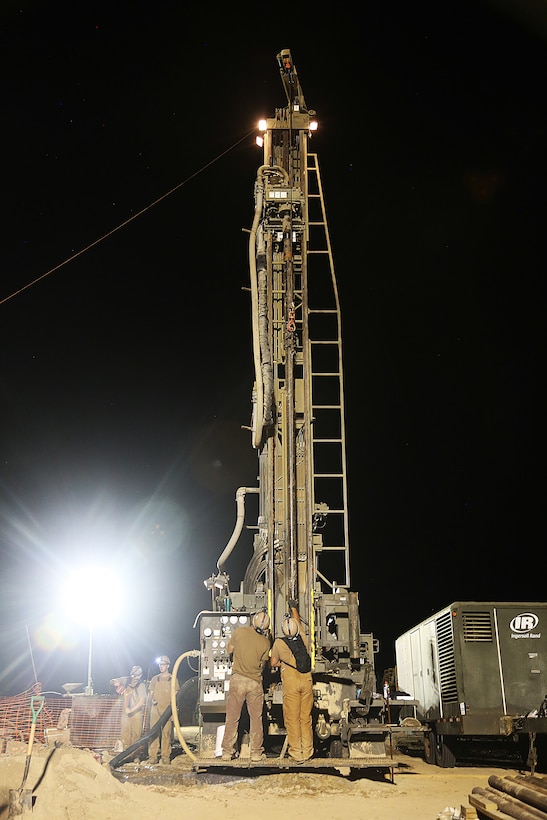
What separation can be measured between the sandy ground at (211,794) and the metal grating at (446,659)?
2.82 m

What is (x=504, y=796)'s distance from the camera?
795cm

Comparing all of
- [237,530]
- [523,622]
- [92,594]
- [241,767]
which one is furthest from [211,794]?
[92,594]

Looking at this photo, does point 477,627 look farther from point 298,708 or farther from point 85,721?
point 85,721

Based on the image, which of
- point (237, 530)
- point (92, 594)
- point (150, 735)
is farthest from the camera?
point (92, 594)

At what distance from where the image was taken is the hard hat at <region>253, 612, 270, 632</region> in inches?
413

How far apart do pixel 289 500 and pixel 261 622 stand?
7.95 ft

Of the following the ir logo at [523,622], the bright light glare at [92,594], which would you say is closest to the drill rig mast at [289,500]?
the ir logo at [523,622]

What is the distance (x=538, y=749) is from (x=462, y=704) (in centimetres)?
166

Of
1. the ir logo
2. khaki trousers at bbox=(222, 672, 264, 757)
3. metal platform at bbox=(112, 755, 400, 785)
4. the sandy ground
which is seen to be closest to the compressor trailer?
the ir logo

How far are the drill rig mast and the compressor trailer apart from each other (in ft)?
7.76

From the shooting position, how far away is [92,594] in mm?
23875

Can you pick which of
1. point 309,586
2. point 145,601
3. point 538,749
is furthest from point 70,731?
point 145,601

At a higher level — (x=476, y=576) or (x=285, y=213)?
(x=285, y=213)

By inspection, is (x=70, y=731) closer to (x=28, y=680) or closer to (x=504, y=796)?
(x=504, y=796)
